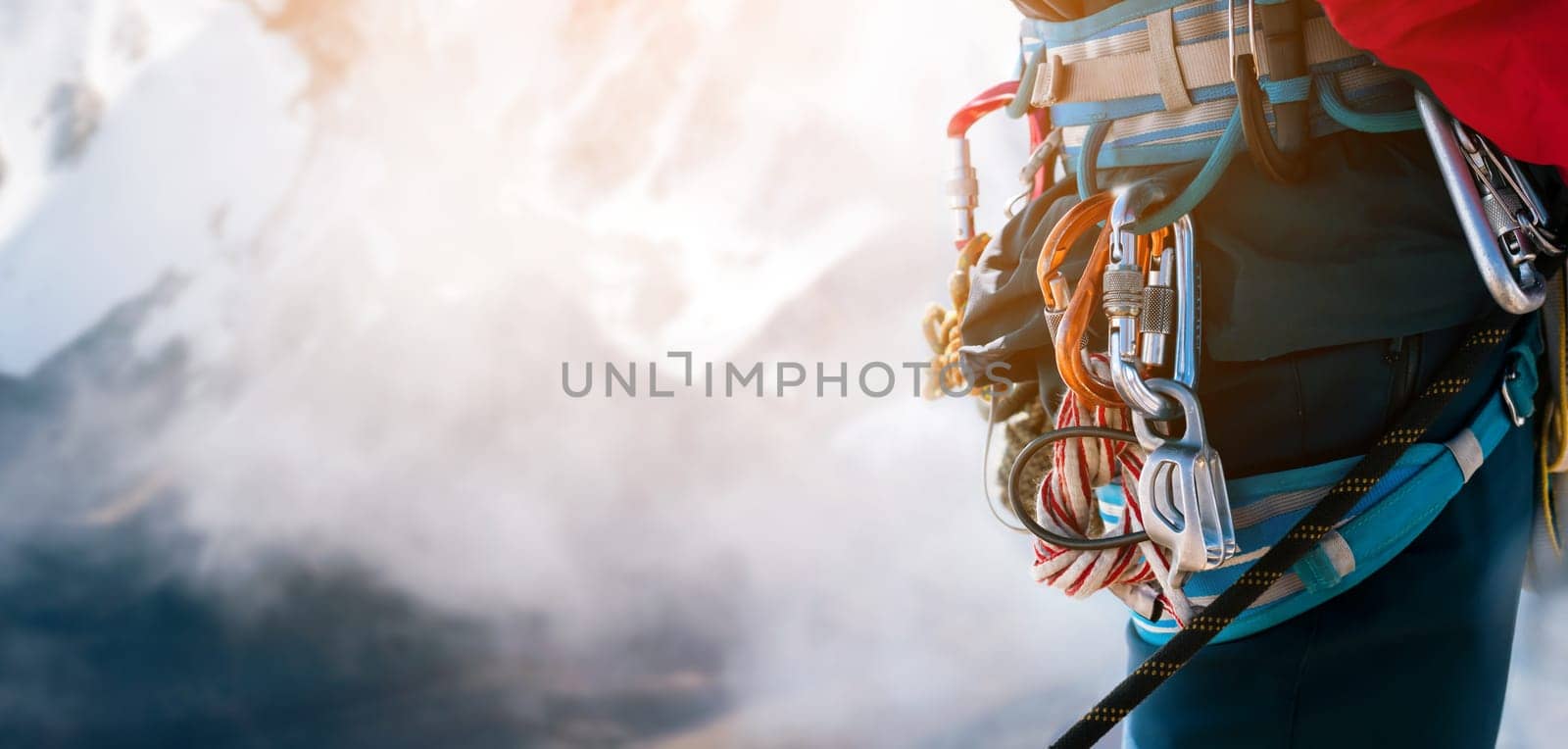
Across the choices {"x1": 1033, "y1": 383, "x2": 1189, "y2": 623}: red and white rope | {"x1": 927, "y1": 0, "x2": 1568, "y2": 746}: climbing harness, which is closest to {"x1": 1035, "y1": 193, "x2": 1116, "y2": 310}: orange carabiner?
{"x1": 927, "y1": 0, "x2": 1568, "y2": 746}: climbing harness

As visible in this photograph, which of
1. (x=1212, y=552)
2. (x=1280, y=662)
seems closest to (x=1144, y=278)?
(x=1212, y=552)

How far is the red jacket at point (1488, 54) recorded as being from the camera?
0.71 metres

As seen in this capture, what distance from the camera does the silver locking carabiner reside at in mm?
782

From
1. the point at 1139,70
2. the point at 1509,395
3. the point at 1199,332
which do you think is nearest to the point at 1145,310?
the point at 1199,332

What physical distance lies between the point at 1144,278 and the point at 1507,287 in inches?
9.2

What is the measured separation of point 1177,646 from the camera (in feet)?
2.76

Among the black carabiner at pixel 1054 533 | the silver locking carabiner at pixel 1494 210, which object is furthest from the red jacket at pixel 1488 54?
the black carabiner at pixel 1054 533

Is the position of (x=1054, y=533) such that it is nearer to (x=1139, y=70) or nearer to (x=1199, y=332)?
(x=1199, y=332)

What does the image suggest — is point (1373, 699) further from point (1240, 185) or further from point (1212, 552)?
point (1240, 185)

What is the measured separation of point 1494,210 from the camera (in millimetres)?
786

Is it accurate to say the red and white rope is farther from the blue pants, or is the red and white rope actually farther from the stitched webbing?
the stitched webbing

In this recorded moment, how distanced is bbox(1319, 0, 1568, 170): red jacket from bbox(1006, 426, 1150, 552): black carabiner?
31cm

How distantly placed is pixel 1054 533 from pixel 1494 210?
1.26ft

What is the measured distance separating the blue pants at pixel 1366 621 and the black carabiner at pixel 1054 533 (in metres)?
0.08
